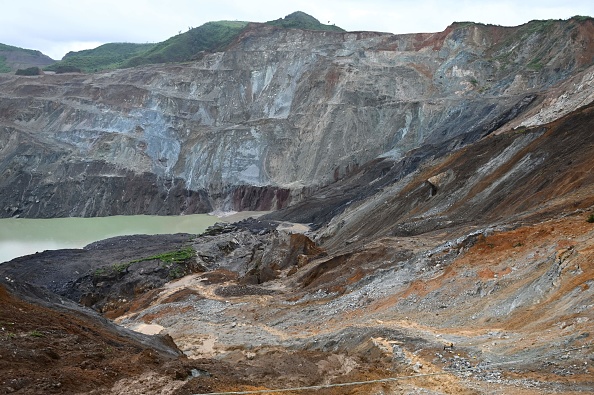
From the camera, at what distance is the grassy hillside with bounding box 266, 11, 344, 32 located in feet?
346

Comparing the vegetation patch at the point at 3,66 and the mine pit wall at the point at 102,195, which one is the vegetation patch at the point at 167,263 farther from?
the vegetation patch at the point at 3,66

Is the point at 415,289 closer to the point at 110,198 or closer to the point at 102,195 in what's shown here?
the point at 110,198

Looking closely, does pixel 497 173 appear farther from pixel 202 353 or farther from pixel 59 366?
pixel 59 366

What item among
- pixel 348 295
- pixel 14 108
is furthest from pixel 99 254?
pixel 14 108

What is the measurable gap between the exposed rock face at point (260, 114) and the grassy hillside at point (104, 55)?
38.8 m

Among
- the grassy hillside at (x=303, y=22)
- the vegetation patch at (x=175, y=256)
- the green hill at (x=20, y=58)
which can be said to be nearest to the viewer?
the vegetation patch at (x=175, y=256)

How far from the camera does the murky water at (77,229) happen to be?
5053cm

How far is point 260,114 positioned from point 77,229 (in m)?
27.6

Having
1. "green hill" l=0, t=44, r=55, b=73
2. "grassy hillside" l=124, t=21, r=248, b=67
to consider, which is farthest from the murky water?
"green hill" l=0, t=44, r=55, b=73

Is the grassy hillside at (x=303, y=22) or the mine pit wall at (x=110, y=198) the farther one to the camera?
the grassy hillside at (x=303, y=22)

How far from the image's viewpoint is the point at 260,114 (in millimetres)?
74312

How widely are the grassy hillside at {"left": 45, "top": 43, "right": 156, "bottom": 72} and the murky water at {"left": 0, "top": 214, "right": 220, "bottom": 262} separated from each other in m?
63.4

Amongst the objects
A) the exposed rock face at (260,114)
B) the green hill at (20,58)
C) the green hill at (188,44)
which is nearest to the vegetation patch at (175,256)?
the exposed rock face at (260,114)

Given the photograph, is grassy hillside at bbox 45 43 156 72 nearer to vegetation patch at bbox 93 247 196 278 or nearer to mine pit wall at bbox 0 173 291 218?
mine pit wall at bbox 0 173 291 218
